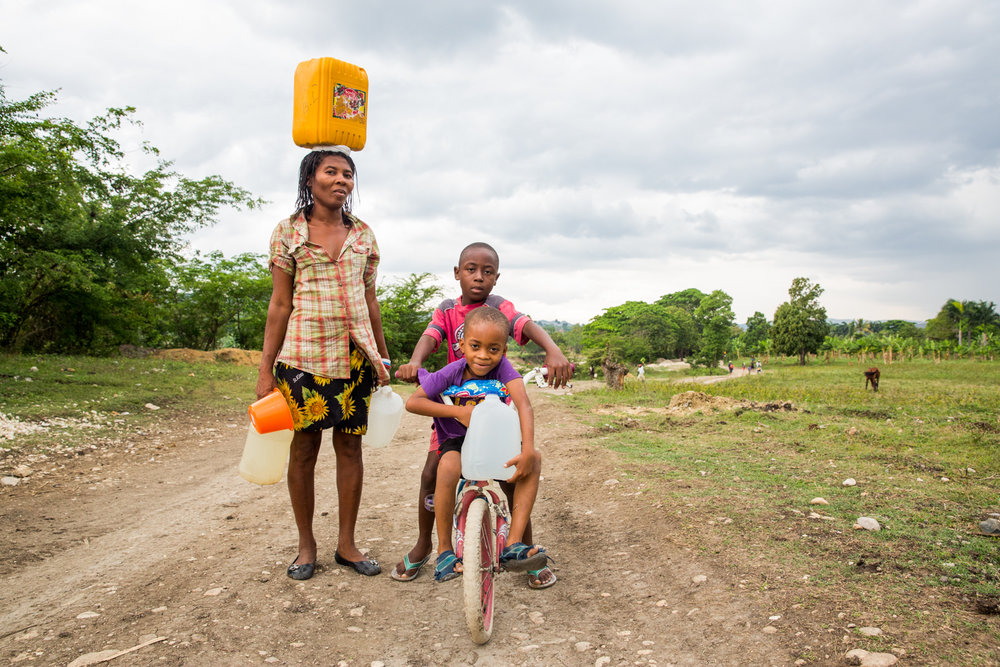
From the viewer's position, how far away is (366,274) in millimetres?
3545

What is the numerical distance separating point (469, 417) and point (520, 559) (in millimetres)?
681

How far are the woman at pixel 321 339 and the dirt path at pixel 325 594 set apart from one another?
1.49 ft

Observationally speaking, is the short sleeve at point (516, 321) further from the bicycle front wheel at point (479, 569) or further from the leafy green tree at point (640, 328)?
the leafy green tree at point (640, 328)

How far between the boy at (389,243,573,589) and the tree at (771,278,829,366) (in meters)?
52.6

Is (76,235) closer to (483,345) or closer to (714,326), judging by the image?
(483,345)

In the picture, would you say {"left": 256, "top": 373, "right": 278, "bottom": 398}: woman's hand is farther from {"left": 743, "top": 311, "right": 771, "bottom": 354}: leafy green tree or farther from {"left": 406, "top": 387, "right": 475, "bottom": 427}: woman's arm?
{"left": 743, "top": 311, "right": 771, "bottom": 354}: leafy green tree

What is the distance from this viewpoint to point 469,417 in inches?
114

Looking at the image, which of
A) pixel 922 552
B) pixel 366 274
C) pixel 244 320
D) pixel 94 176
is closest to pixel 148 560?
pixel 366 274

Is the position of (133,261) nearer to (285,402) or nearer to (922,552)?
(285,402)

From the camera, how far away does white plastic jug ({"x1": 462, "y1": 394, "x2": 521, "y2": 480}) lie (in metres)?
2.84

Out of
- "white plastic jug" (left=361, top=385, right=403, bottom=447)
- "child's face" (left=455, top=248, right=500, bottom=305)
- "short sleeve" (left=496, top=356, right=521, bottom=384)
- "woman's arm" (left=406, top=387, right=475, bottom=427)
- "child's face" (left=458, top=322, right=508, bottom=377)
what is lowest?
"white plastic jug" (left=361, top=385, right=403, bottom=447)

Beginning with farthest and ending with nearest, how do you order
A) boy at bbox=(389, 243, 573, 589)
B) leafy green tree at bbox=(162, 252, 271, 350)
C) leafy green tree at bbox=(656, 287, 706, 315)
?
1. leafy green tree at bbox=(656, 287, 706, 315)
2. leafy green tree at bbox=(162, 252, 271, 350)
3. boy at bbox=(389, 243, 573, 589)

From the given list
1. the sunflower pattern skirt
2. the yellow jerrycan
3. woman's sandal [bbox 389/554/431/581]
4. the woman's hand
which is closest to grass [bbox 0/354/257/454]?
the woman's hand

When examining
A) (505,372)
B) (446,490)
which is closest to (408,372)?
(505,372)
